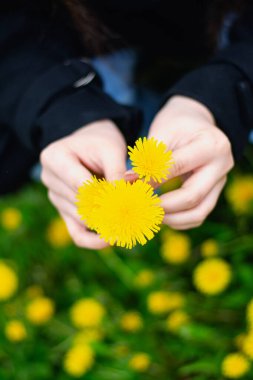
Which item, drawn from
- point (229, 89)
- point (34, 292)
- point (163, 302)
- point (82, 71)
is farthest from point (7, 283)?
point (229, 89)

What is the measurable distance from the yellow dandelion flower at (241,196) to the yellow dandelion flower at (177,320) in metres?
0.21

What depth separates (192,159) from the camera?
0.58 meters

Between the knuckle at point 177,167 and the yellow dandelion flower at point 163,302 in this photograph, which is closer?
the knuckle at point 177,167

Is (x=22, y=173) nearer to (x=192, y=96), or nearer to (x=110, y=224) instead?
(x=192, y=96)

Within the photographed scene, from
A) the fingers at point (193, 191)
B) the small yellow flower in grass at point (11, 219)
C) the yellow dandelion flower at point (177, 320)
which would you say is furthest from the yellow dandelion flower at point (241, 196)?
the small yellow flower in grass at point (11, 219)

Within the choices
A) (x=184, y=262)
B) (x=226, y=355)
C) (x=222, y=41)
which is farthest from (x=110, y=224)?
(x=222, y=41)

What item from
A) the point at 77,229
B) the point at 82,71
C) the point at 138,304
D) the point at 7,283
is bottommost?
the point at 138,304

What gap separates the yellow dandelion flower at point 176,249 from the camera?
948 millimetres

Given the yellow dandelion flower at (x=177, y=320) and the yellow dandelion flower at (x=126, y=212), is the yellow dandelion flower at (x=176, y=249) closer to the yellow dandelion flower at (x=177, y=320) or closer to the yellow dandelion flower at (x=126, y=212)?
the yellow dandelion flower at (x=177, y=320)

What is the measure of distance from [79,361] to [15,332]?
4.6 inches

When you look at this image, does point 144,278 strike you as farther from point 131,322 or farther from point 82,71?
point 82,71

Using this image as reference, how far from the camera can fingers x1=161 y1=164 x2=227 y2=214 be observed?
1.91ft

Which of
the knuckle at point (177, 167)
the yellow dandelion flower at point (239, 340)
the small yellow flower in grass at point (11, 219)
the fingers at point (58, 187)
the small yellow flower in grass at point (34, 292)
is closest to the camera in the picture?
the knuckle at point (177, 167)

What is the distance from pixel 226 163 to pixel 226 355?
288 millimetres
